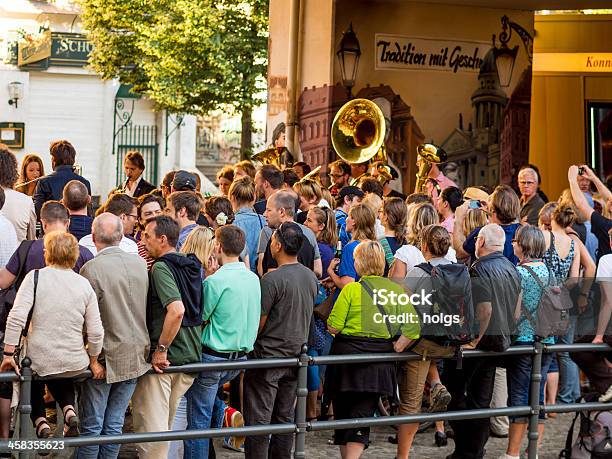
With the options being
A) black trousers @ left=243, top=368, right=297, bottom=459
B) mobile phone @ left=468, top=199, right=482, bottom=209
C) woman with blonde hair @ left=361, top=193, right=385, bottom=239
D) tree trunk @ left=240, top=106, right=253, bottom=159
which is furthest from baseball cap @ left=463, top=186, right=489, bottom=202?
tree trunk @ left=240, top=106, right=253, bottom=159

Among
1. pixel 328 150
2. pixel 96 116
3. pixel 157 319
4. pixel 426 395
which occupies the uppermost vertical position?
pixel 96 116

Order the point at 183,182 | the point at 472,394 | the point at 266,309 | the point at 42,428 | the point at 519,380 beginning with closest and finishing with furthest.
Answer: the point at 266,309, the point at 42,428, the point at 519,380, the point at 472,394, the point at 183,182

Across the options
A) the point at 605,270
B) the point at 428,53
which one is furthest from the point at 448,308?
the point at 428,53

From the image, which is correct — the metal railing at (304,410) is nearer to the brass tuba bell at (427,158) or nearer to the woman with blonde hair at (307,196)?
the woman with blonde hair at (307,196)

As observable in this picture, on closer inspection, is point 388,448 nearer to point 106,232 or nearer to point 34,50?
point 106,232

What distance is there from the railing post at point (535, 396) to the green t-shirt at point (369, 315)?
0.94 metres

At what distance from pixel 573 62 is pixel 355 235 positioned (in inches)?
450

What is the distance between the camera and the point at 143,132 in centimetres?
3731

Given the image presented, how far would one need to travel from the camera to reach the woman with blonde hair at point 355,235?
9.50 metres

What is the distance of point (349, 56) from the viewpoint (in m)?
17.2

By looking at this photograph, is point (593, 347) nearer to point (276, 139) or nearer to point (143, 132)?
point (276, 139)

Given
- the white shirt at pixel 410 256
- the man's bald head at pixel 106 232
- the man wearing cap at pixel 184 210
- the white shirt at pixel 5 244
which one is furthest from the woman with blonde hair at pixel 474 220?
the white shirt at pixel 5 244

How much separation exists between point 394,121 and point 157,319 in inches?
411

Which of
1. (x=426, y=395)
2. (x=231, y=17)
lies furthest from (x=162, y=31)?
(x=426, y=395)
